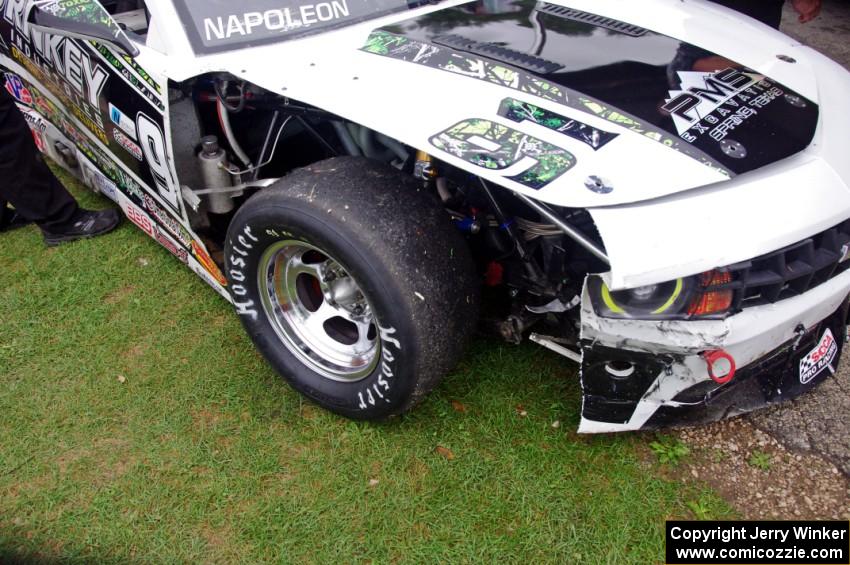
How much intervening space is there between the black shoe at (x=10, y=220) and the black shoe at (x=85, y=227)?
0.31 metres

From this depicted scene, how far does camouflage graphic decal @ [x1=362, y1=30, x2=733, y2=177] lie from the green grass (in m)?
1.10

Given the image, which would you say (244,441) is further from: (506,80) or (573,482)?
(506,80)

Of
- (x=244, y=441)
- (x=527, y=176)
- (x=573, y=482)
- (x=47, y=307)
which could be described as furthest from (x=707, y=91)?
(x=47, y=307)

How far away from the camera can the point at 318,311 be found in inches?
104

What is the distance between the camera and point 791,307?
204cm

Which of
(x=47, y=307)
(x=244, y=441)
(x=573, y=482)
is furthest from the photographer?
(x=47, y=307)

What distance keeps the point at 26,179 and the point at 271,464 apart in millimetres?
2026

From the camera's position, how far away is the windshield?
8.12ft

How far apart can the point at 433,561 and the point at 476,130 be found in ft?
4.33

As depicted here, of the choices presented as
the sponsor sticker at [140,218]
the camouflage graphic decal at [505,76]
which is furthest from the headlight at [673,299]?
the sponsor sticker at [140,218]

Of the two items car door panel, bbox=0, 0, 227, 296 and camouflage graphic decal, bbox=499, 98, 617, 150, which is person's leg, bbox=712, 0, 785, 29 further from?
car door panel, bbox=0, 0, 227, 296

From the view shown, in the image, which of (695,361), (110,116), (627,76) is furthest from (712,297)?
(110,116)

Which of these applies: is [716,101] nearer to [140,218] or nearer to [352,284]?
[352,284]

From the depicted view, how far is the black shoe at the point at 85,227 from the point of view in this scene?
354cm
